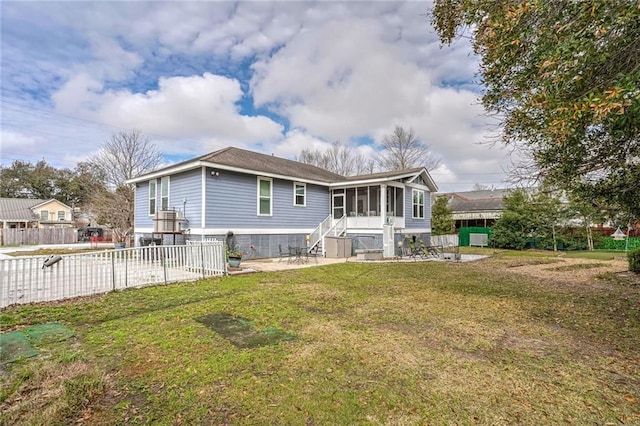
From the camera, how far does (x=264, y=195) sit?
1445 cm

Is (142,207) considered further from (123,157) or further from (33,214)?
(33,214)

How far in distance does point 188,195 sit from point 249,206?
2.48 meters

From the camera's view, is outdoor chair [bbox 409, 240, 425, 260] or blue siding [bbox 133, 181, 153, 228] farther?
blue siding [bbox 133, 181, 153, 228]

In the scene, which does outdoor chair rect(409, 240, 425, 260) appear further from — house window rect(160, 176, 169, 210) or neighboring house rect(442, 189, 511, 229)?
neighboring house rect(442, 189, 511, 229)

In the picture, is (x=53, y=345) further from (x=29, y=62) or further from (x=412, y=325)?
(x=29, y=62)

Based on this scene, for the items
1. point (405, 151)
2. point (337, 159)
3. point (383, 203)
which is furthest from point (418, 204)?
point (337, 159)

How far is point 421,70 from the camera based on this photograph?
11.8 meters

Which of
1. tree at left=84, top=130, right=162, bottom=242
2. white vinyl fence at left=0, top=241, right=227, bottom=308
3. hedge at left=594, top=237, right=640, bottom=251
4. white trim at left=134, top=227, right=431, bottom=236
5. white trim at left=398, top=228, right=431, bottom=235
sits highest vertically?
tree at left=84, top=130, right=162, bottom=242

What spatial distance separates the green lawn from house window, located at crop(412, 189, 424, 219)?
39.3ft

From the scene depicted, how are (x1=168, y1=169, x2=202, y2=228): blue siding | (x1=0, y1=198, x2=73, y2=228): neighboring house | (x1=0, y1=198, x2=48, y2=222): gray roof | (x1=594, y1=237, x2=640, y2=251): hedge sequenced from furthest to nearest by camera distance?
(x1=0, y1=198, x2=73, y2=228): neighboring house
(x1=0, y1=198, x2=48, y2=222): gray roof
(x1=594, y1=237, x2=640, y2=251): hedge
(x1=168, y1=169, x2=202, y2=228): blue siding

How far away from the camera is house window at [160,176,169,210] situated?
47.0 ft

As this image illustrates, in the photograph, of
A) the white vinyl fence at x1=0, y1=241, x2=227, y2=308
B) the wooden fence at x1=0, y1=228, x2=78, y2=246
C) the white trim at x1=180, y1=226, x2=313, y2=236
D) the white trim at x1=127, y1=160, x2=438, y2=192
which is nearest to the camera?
the white vinyl fence at x1=0, y1=241, x2=227, y2=308

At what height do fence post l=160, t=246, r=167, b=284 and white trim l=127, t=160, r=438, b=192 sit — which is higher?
white trim l=127, t=160, r=438, b=192

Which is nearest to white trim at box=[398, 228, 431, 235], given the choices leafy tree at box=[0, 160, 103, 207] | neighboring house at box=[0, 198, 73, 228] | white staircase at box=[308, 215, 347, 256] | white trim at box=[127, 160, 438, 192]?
white trim at box=[127, 160, 438, 192]
